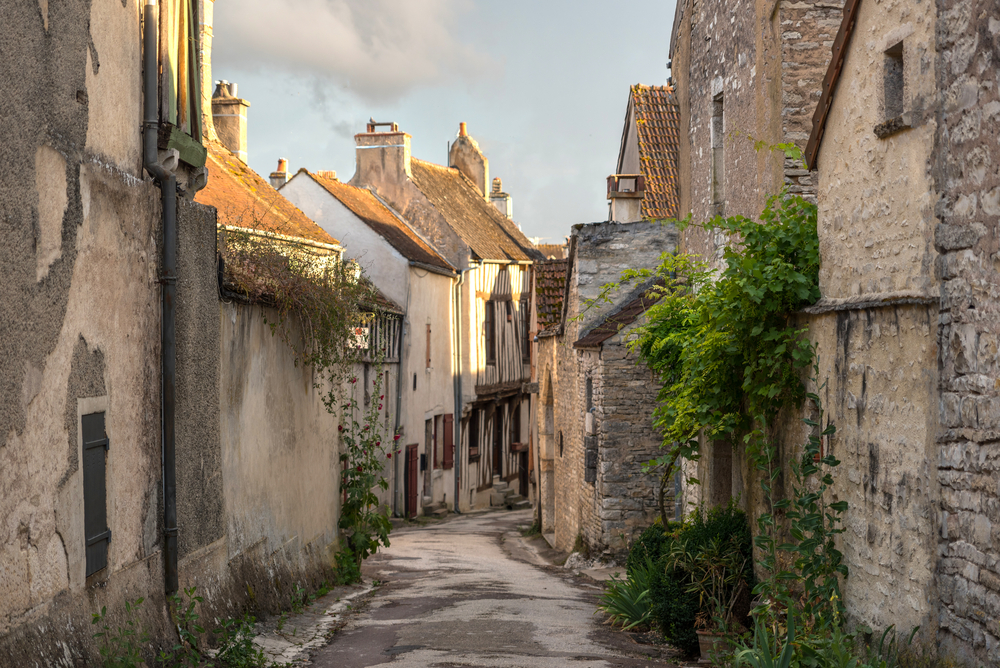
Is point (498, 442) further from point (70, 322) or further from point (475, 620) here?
point (70, 322)

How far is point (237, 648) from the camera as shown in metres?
6.38

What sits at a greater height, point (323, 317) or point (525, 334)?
point (525, 334)

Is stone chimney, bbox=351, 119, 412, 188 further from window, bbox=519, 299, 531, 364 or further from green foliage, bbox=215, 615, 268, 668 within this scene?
green foliage, bbox=215, 615, 268, 668

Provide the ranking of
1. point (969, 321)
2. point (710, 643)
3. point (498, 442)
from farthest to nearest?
point (498, 442) < point (710, 643) < point (969, 321)

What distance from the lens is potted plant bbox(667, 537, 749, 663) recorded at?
25.3ft

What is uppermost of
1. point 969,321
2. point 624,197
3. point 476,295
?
point 624,197

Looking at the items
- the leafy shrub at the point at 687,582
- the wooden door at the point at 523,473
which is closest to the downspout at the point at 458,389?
the wooden door at the point at 523,473

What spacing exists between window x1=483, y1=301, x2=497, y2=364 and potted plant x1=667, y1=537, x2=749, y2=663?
1868cm

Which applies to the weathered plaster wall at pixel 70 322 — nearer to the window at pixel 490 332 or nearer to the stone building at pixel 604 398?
the stone building at pixel 604 398

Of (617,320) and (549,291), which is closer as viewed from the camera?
(617,320)

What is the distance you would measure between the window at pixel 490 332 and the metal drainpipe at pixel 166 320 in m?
20.5

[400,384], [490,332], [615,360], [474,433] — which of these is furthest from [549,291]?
[490,332]

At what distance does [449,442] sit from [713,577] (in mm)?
16428

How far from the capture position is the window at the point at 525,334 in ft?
97.2
